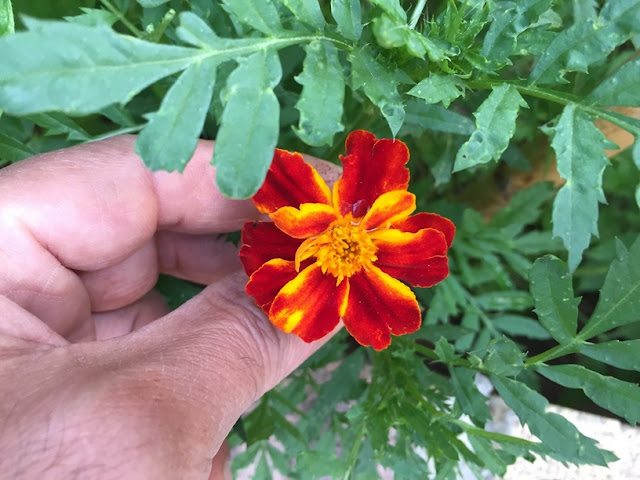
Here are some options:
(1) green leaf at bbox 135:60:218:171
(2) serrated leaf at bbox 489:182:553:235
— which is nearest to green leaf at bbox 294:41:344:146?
(1) green leaf at bbox 135:60:218:171

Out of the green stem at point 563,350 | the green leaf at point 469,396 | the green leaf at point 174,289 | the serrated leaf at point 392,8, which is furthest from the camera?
the green leaf at point 174,289

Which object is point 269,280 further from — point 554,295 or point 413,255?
point 554,295

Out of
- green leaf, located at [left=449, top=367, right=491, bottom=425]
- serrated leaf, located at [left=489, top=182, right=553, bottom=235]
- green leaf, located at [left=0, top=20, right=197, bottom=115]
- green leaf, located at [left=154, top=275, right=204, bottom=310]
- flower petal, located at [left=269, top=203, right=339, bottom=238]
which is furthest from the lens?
serrated leaf, located at [left=489, top=182, right=553, bottom=235]

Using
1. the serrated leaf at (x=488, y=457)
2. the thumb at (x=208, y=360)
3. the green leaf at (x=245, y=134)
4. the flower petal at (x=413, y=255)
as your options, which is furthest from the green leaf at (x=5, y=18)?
the serrated leaf at (x=488, y=457)

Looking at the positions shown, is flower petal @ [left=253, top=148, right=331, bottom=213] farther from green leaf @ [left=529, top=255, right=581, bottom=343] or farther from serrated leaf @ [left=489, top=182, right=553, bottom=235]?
serrated leaf @ [left=489, top=182, right=553, bottom=235]

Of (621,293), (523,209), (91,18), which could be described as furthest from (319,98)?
(523,209)

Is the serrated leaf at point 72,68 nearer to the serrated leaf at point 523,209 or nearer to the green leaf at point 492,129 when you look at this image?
the green leaf at point 492,129

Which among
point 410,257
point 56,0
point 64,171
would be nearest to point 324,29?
point 410,257
